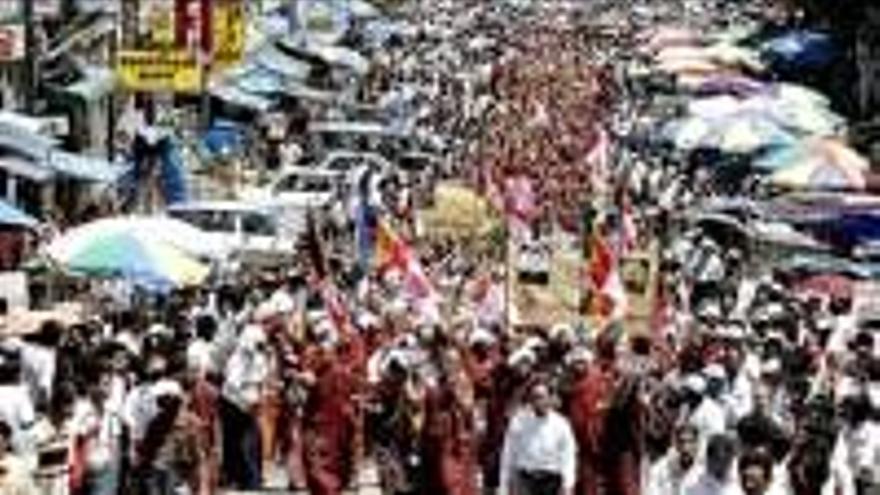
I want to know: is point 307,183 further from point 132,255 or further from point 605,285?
point 605,285

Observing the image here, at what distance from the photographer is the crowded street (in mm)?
19359

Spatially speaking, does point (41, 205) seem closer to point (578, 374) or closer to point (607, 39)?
point (578, 374)

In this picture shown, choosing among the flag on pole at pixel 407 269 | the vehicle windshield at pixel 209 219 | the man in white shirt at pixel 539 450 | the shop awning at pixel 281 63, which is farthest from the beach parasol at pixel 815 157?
the shop awning at pixel 281 63

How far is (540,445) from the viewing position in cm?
1847

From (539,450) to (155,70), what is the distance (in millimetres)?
18962

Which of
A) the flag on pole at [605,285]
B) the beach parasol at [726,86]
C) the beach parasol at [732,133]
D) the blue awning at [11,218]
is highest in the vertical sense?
the flag on pole at [605,285]

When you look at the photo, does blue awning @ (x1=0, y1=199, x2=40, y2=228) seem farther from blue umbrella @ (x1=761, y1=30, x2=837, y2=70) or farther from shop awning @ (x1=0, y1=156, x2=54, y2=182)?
blue umbrella @ (x1=761, y1=30, x2=837, y2=70)

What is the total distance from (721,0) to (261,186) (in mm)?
84749

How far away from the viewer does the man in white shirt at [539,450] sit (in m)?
18.5

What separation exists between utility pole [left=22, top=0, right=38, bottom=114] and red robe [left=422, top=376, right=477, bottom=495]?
19678 millimetres

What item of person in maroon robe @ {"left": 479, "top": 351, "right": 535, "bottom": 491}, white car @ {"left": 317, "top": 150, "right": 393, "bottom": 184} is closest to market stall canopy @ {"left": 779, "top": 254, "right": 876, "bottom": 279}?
person in maroon robe @ {"left": 479, "top": 351, "right": 535, "bottom": 491}

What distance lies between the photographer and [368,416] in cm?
2152

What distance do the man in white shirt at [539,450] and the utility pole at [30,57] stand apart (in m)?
21.4

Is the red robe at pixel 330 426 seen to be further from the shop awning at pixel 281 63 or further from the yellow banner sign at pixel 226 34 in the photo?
the shop awning at pixel 281 63
